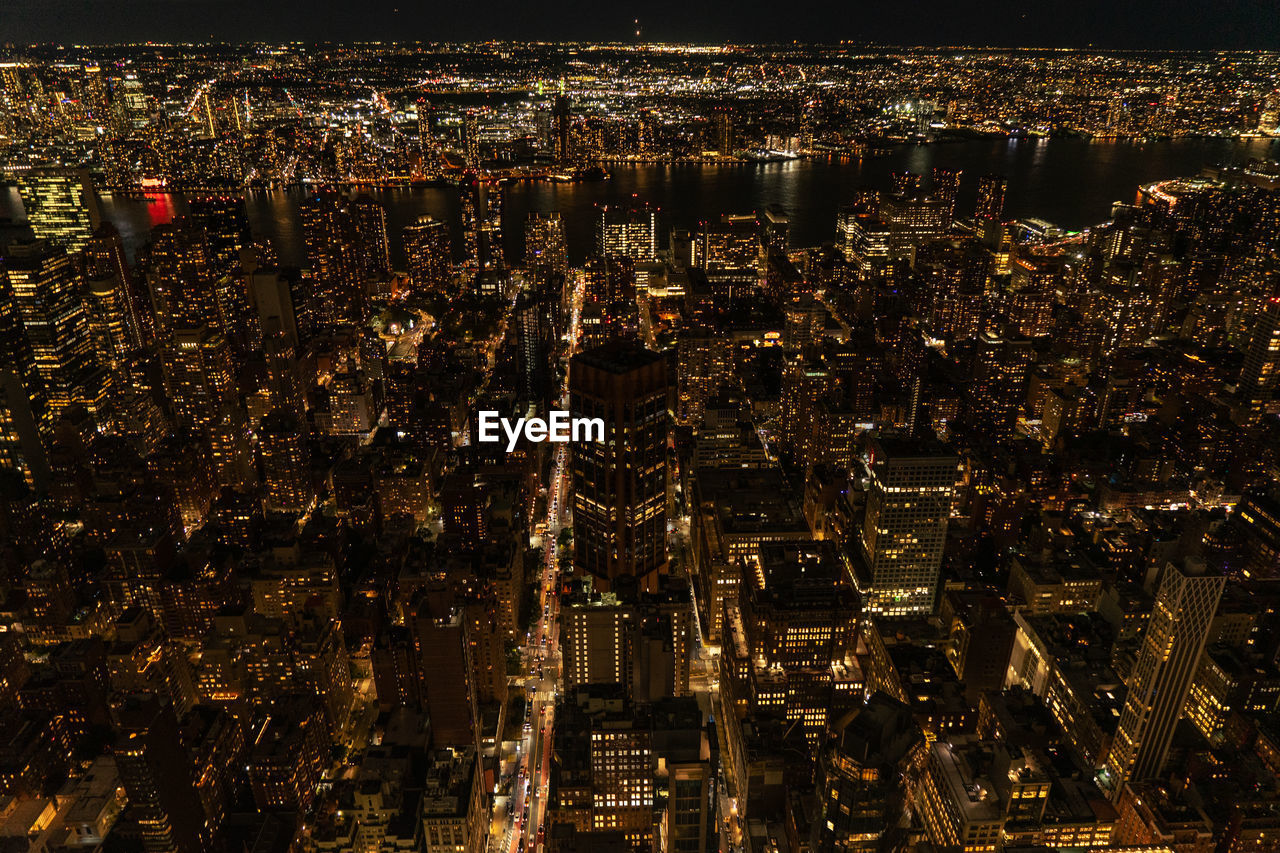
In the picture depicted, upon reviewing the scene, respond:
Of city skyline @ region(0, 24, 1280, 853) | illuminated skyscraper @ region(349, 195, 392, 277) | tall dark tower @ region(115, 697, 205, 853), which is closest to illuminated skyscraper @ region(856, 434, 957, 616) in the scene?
city skyline @ region(0, 24, 1280, 853)

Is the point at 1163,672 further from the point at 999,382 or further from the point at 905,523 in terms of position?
the point at 999,382

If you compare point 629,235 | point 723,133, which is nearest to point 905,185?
point 723,133

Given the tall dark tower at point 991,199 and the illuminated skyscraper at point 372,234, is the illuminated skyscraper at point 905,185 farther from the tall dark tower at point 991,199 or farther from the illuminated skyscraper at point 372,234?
the illuminated skyscraper at point 372,234

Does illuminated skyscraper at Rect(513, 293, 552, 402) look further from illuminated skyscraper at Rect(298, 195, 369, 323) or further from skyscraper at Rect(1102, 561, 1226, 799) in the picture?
skyscraper at Rect(1102, 561, 1226, 799)

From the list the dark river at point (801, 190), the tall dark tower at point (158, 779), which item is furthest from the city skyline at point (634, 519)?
the dark river at point (801, 190)

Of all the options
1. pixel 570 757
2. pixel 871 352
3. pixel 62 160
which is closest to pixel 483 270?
pixel 871 352

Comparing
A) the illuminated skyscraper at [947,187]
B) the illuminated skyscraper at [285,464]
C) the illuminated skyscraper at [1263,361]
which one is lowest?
the illuminated skyscraper at [285,464]
